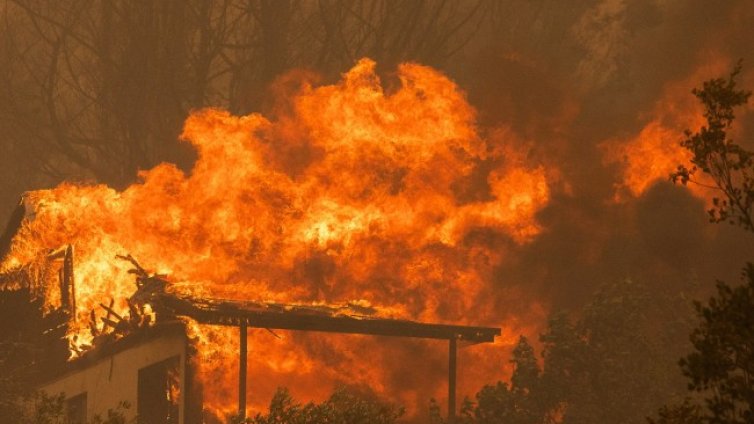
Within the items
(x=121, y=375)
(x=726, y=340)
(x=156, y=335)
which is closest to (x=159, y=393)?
(x=121, y=375)

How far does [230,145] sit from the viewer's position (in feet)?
84.8

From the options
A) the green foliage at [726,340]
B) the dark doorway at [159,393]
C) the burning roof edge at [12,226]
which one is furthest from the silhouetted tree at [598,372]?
the green foliage at [726,340]

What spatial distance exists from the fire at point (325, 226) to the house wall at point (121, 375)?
2.17ft

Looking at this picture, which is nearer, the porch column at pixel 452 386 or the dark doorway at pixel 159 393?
the porch column at pixel 452 386

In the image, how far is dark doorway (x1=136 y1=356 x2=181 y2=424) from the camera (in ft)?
71.5

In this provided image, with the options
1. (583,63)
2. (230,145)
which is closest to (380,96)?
(230,145)

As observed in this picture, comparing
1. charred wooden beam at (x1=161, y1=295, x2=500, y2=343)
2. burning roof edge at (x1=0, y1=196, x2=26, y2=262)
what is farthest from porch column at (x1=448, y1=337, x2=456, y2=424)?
burning roof edge at (x1=0, y1=196, x2=26, y2=262)

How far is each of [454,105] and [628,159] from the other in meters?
3.95

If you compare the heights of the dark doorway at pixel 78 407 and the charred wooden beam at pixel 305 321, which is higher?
the charred wooden beam at pixel 305 321

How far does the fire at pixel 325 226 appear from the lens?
23453mm

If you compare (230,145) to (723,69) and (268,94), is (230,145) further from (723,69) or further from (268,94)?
(723,69)

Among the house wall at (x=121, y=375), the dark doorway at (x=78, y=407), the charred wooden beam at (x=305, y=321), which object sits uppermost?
the charred wooden beam at (x=305, y=321)

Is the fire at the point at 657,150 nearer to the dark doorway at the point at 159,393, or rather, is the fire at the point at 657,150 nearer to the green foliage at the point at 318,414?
the dark doorway at the point at 159,393

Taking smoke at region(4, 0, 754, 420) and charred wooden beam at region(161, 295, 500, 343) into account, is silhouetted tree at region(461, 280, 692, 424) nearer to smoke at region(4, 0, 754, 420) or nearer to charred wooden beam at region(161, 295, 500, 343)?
charred wooden beam at region(161, 295, 500, 343)
